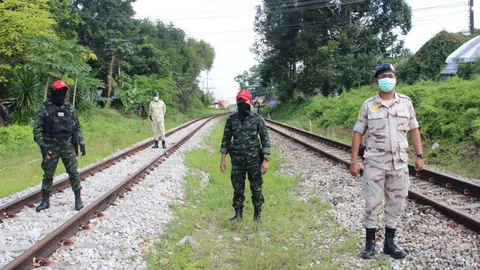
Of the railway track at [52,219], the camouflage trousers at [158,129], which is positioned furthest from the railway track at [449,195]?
the camouflage trousers at [158,129]

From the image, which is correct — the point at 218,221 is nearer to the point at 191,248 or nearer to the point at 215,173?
the point at 191,248

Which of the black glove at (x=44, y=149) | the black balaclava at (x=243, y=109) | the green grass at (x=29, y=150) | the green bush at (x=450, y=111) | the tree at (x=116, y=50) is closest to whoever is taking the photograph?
the black balaclava at (x=243, y=109)

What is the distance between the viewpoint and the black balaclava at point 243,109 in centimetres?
541

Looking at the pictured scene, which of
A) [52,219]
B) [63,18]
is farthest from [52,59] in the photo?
[52,219]

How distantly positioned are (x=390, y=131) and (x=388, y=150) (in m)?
0.20

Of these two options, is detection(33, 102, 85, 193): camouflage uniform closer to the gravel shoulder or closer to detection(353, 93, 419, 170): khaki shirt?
the gravel shoulder

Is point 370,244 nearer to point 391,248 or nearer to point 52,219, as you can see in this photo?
point 391,248

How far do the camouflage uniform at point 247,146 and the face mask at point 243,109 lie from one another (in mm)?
59

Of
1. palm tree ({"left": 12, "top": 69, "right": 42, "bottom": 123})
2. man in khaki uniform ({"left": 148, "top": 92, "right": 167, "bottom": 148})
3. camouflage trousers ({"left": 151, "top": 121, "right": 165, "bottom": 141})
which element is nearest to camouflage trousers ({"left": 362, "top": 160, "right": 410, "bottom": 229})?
man in khaki uniform ({"left": 148, "top": 92, "right": 167, "bottom": 148})

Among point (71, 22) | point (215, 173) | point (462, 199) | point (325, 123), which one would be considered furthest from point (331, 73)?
point (462, 199)

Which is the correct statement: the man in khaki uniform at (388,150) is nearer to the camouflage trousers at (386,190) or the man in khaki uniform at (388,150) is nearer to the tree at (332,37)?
the camouflage trousers at (386,190)

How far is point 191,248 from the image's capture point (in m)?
4.73

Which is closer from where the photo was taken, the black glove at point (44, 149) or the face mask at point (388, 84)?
the face mask at point (388, 84)

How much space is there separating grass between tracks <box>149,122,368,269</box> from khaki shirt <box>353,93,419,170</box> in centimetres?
118
